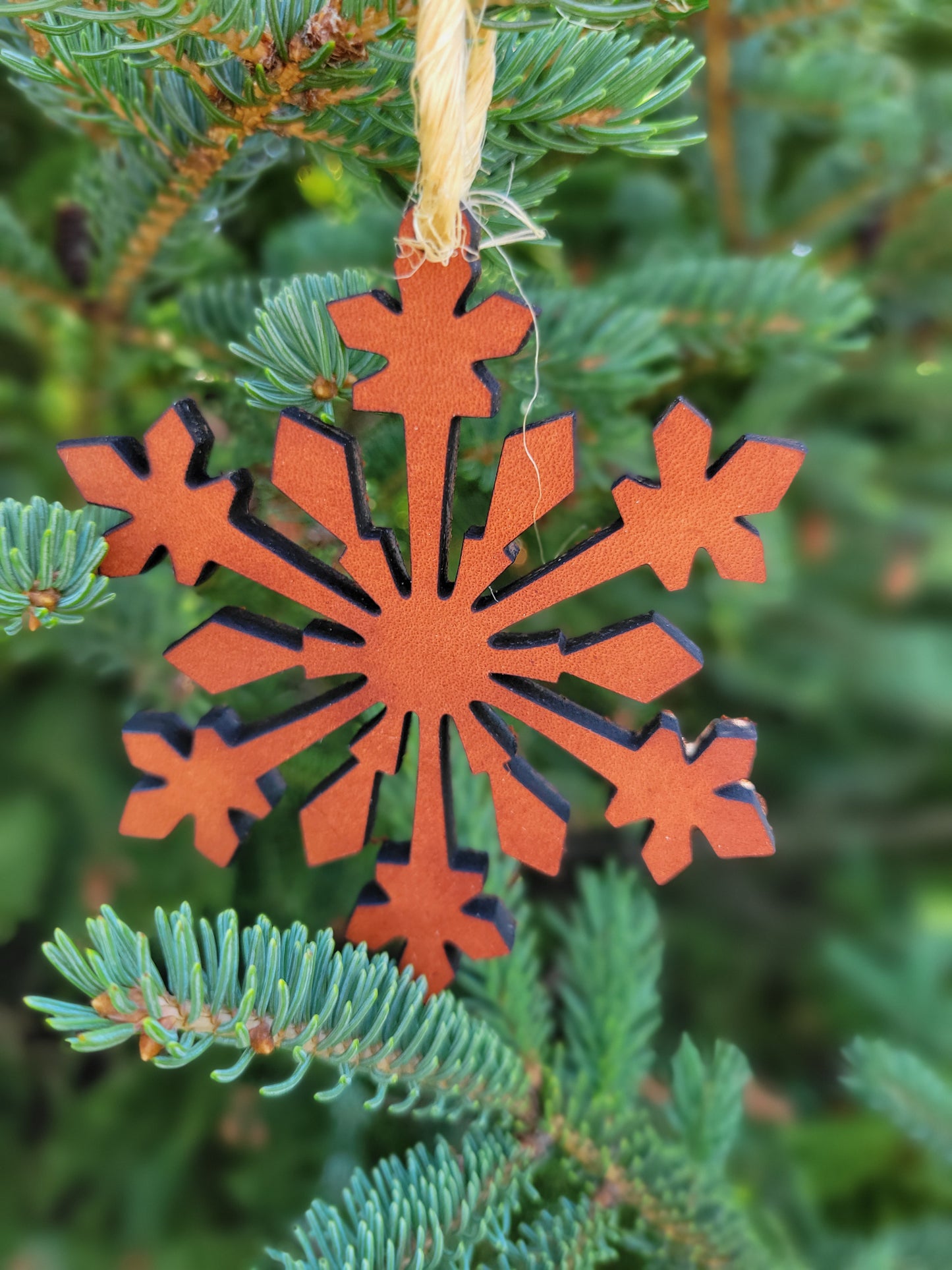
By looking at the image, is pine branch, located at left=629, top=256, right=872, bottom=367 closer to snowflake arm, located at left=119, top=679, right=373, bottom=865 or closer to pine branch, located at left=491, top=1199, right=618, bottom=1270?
snowflake arm, located at left=119, top=679, right=373, bottom=865

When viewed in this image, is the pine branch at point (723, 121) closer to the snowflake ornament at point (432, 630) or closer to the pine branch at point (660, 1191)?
the snowflake ornament at point (432, 630)

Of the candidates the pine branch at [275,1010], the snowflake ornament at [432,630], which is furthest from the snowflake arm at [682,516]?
the pine branch at [275,1010]

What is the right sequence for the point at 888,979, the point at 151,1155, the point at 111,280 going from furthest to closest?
the point at 888,979 < the point at 151,1155 < the point at 111,280

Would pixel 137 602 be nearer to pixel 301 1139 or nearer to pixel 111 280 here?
pixel 111 280

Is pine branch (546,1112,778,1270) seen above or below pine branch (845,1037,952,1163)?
below


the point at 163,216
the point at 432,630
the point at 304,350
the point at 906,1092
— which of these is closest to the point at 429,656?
the point at 432,630

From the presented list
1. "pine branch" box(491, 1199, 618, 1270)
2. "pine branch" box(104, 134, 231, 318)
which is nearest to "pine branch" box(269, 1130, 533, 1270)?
"pine branch" box(491, 1199, 618, 1270)

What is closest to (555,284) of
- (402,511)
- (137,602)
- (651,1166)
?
(402,511)
